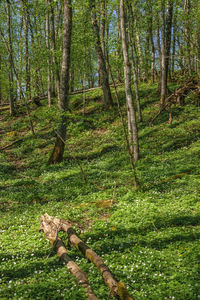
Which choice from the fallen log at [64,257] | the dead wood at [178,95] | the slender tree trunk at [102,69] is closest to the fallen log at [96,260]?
the fallen log at [64,257]

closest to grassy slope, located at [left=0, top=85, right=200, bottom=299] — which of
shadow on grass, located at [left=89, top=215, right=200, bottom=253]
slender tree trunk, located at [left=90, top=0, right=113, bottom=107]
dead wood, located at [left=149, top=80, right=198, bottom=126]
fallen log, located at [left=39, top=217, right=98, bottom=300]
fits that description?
shadow on grass, located at [left=89, top=215, right=200, bottom=253]

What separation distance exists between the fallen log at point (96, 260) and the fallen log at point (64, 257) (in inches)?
7.0

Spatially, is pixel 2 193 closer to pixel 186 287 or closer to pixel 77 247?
pixel 77 247

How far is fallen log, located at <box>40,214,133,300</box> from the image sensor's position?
5130 mm

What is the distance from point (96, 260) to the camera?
655 cm

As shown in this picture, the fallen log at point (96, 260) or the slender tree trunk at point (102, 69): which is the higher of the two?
the slender tree trunk at point (102, 69)

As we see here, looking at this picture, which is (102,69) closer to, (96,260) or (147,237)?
(147,237)

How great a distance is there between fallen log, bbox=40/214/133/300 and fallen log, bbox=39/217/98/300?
0.18 meters

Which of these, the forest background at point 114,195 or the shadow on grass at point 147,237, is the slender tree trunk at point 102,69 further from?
the shadow on grass at point 147,237

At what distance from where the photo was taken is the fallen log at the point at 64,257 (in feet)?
18.8

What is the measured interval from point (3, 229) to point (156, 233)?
251 inches

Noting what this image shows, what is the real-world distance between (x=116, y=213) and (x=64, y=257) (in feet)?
11.3

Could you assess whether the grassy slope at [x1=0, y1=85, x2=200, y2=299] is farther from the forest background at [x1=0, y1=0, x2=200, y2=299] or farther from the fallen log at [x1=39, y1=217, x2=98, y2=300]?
the fallen log at [x1=39, y1=217, x2=98, y2=300]

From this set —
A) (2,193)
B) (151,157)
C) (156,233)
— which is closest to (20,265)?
(156,233)
